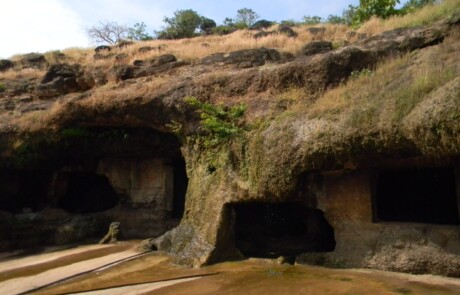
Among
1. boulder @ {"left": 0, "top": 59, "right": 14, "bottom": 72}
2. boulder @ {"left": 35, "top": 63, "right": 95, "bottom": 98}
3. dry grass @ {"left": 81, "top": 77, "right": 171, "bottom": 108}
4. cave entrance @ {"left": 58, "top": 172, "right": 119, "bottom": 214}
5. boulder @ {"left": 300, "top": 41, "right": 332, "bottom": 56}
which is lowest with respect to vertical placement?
cave entrance @ {"left": 58, "top": 172, "right": 119, "bottom": 214}

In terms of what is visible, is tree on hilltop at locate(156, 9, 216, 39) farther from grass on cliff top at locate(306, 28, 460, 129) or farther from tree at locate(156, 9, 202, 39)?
grass on cliff top at locate(306, 28, 460, 129)

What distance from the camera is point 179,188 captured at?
15.0 meters

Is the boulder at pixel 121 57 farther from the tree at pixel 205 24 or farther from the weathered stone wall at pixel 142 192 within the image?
the tree at pixel 205 24

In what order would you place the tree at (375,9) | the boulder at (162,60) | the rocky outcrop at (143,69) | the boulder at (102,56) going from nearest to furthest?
1. the rocky outcrop at (143,69)
2. the boulder at (162,60)
3. the tree at (375,9)
4. the boulder at (102,56)

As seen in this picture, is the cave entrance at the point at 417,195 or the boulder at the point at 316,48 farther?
the boulder at the point at 316,48

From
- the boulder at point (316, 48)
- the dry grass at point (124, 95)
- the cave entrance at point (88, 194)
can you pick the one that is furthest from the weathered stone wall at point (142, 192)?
the boulder at point (316, 48)

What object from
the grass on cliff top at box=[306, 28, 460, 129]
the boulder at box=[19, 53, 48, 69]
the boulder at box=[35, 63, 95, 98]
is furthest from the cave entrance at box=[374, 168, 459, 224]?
the boulder at box=[19, 53, 48, 69]

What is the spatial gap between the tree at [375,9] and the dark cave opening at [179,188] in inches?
492

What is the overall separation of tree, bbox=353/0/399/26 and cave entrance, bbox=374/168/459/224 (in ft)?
46.5

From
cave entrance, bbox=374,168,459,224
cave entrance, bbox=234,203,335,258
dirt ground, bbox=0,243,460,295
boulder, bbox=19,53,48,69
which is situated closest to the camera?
dirt ground, bbox=0,243,460,295

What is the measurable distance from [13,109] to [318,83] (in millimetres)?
12187

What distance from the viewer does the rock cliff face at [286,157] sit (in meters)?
7.51

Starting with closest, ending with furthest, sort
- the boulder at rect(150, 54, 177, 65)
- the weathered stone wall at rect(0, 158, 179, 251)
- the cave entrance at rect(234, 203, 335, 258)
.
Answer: the cave entrance at rect(234, 203, 335, 258), the weathered stone wall at rect(0, 158, 179, 251), the boulder at rect(150, 54, 177, 65)

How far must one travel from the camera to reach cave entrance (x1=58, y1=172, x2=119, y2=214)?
16.2m
